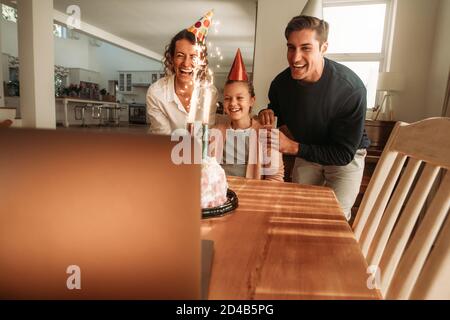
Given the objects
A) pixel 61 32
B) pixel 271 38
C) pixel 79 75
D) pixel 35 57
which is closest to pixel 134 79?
pixel 79 75

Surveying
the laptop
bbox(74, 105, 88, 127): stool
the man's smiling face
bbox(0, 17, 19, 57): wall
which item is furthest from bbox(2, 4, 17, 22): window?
the laptop

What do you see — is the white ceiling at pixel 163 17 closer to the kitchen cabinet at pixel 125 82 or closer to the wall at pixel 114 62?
the wall at pixel 114 62

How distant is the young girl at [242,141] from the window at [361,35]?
6.19 feet

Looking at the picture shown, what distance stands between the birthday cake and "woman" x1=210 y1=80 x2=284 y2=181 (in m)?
0.75

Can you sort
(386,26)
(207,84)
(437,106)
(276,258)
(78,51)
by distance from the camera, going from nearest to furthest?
(276,258) → (207,84) → (437,106) → (386,26) → (78,51)

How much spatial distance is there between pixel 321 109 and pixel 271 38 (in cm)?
185

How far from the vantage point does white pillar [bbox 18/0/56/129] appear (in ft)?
13.5

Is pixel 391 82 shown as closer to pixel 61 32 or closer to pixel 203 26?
pixel 203 26

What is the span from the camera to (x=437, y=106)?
2408 mm

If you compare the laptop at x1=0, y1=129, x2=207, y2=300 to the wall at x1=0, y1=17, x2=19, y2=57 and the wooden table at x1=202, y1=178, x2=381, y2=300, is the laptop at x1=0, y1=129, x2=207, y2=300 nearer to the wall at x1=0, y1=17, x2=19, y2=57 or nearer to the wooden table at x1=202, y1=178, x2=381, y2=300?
the wooden table at x1=202, y1=178, x2=381, y2=300

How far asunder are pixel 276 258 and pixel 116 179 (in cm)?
34

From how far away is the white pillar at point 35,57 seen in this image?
4.11 m
